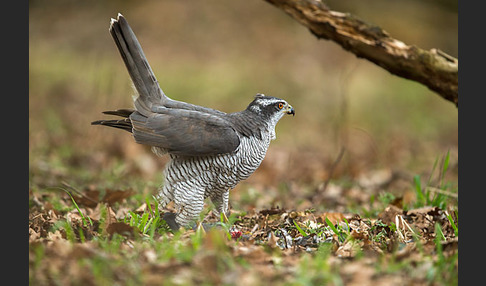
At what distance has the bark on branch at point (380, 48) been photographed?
19.1 feet

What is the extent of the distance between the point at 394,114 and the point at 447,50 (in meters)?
4.61

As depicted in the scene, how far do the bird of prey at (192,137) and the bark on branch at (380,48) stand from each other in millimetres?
1382

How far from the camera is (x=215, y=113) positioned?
5.19 metres

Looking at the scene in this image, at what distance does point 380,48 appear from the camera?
581cm

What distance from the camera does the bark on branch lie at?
19.1 ft

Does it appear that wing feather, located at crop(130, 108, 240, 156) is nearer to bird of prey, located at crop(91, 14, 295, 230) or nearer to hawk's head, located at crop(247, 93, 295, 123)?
bird of prey, located at crop(91, 14, 295, 230)

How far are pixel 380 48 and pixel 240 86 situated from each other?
28.8ft

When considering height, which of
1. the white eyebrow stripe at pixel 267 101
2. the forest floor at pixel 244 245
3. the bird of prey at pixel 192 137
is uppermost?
the white eyebrow stripe at pixel 267 101

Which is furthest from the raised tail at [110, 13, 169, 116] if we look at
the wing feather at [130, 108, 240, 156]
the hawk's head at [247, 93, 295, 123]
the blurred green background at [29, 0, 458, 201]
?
the blurred green background at [29, 0, 458, 201]

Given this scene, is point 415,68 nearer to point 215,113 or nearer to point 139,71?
point 215,113

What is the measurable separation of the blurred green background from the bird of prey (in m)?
2.63

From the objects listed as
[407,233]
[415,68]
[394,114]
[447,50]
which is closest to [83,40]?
[394,114]

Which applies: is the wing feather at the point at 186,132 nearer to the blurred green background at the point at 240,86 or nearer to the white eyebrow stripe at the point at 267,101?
the white eyebrow stripe at the point at 267,101

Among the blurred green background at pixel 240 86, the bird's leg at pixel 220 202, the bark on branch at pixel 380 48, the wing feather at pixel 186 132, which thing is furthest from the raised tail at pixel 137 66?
the blurred green background at pixel 240 86
